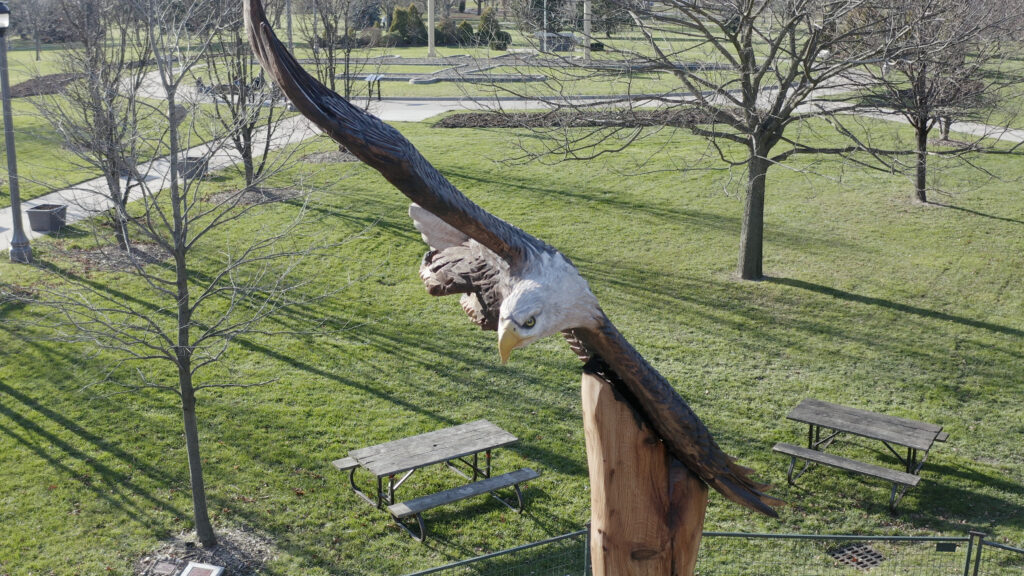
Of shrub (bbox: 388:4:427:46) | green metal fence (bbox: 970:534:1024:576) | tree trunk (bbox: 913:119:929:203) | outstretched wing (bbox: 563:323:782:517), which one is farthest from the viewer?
Result: shrub (bbox: 388:4:427:46)

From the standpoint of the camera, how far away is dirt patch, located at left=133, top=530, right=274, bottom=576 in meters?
7.39

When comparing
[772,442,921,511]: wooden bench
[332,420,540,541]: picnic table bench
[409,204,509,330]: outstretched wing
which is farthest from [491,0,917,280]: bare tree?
[409,204,509,330]: outstretched wing

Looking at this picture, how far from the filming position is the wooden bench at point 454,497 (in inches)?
306

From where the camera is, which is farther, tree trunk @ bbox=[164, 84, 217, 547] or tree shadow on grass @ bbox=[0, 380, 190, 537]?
tree shadow on grass @ bbox=[0, 380, 190, 537]

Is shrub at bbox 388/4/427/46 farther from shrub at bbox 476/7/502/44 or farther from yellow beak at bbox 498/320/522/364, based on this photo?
yellow beak at bbox 498/320/522/364

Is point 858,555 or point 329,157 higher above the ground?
point 329,157

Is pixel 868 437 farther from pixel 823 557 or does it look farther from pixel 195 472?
pixel 195 472

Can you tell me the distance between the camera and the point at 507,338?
3.65 metres

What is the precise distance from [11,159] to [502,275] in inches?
469

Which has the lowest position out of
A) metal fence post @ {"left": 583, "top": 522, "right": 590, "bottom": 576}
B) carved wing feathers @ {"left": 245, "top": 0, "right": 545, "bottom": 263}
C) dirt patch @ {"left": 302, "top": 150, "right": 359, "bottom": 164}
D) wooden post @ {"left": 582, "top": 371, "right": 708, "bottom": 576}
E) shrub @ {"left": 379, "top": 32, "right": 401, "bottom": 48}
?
metal fence post @ {"left": 583, "top": 522, "right": 590, "bottom": 576}

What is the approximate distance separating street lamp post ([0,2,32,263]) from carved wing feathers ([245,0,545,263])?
11.0 m

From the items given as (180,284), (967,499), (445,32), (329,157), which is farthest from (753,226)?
(445,32)

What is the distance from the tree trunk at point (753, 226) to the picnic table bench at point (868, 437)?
457 centimetres

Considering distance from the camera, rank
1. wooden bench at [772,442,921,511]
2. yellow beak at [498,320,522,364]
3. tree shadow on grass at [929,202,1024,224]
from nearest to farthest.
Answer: yellow beak at [498,320,522,364], wooden bench at [772,442,921,511], tree shadow on grass at [929,202,1024,224]
